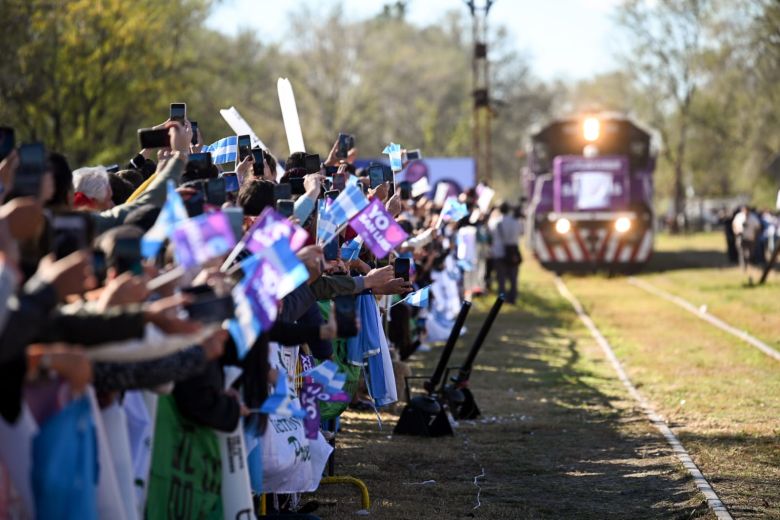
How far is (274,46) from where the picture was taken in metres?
60.4

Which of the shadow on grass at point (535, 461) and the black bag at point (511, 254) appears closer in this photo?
the shadow on grass at point (535, 461)

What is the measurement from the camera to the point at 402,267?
9.62m

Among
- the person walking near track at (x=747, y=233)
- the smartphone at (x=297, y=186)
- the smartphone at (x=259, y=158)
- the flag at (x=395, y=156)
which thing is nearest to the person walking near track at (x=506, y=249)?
the person walking near track at (x=747, y=233)

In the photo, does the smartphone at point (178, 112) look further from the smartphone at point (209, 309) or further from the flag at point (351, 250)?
the smartphone at point (209, 309)

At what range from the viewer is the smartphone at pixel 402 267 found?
9589 millimetres

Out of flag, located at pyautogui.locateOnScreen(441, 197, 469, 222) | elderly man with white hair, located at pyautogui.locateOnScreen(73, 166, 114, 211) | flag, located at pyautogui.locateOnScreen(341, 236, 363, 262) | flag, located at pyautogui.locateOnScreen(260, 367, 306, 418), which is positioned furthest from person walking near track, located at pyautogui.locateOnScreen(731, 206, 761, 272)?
flag, located at pyautogui.locateOnScreen(260, 367, 306, 418)

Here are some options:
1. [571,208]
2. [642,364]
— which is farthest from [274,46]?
[642,364]

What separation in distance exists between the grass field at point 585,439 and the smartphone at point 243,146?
2350mm

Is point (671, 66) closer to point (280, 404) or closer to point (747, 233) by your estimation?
point (747, 233)

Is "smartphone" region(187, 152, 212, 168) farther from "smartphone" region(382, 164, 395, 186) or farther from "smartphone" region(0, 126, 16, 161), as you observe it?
"smartphone" region(382, 164, 395, 186)

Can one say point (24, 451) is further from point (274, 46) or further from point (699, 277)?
point (274, 46)

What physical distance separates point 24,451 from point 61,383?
0.27 meters

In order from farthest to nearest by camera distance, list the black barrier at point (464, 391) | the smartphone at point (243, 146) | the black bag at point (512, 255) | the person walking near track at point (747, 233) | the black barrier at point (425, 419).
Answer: the person walking near track at point (747, 233) → the black bag at point (512, 255) → the black barrier at point (464, 391) → the black barrier at point (425, 419) → the smartphone at point (243, 146)

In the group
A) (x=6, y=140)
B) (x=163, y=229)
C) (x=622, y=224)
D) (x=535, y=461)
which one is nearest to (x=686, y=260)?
(x=622, y=224)
